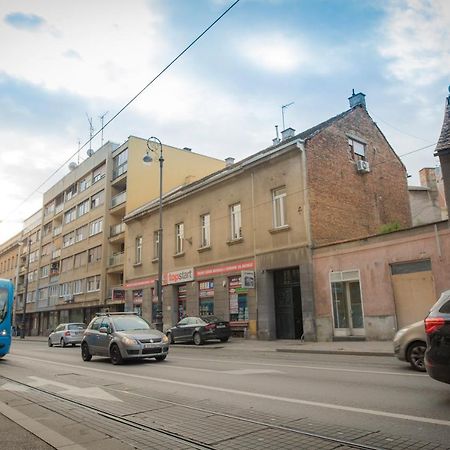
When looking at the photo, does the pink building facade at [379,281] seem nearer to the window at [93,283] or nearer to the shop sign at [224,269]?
the shop sign at [224,269]

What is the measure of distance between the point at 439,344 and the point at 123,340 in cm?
886

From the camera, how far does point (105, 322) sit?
13.8m

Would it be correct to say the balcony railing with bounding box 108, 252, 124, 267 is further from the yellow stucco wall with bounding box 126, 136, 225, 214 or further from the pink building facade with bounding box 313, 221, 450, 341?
the pink building facade with bounding box 313, 221, 450, 341

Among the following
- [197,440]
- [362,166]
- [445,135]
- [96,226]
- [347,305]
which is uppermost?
[96,226]

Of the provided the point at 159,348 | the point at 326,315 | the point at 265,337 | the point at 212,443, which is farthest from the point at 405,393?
the point at 265,337

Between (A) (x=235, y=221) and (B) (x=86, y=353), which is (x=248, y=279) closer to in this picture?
(A) (x=235, y=221)

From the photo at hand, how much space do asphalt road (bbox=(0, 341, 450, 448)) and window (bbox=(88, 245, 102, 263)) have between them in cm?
2921

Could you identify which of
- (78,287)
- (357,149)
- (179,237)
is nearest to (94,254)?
(78,287)

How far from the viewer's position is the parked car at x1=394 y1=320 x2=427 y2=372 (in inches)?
364

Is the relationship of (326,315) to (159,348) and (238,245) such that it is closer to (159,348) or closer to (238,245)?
(238,245)

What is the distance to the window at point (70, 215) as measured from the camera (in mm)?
49250

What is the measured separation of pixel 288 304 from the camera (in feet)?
70.1

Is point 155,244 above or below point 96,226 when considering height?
below

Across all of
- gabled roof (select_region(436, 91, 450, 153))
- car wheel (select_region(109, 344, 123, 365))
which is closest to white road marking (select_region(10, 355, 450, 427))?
car wheel (select_region(109, 344, 123, 365))
